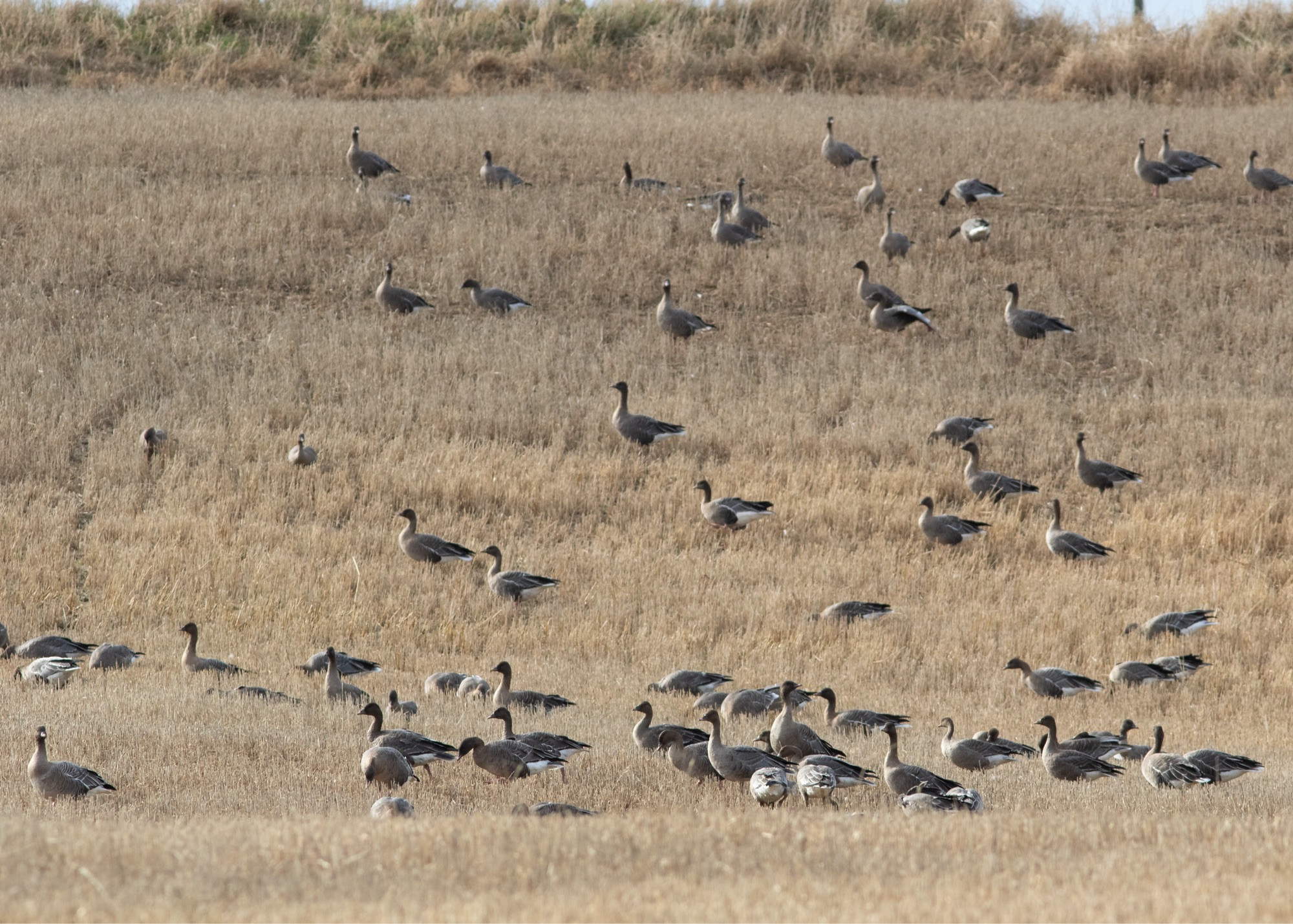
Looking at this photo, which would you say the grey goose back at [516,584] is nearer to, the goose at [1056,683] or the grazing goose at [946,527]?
the grazing goose at [946,527]

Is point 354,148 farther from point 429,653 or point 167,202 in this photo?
point 429,653

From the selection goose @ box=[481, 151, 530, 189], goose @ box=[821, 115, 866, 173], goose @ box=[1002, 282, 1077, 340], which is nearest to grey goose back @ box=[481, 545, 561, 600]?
goose @ box=[1002, 282, 1077, 340]

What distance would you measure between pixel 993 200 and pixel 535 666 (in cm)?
1772

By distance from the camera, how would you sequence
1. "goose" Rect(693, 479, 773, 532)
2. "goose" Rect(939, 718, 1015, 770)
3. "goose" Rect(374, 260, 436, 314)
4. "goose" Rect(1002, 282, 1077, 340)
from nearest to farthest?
"goose" Rect(939, 718, 1015, 770)
"goose" Rect(693, 479, 773, 532)
"goose" Rect(1002, 282, 1077, 340)
"goose" Rect(374, 260, 436, 314)

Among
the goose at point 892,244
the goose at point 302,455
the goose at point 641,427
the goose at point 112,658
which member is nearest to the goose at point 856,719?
the goose at point 112,658

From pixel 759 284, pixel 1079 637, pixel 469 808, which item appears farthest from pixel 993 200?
pixel 469 808

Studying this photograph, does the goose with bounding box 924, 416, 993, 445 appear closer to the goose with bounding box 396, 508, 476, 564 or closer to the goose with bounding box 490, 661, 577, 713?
the goose with bounding box 396, 508, 476, 564

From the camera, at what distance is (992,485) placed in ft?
59.5

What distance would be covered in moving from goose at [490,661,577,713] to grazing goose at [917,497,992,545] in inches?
245

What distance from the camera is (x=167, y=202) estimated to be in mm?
26172

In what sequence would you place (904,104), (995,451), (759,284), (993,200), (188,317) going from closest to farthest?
(995,451) → (188,317) → (759,284) → (993,200) → (904,104)

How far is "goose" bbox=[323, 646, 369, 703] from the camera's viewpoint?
12.6 meters

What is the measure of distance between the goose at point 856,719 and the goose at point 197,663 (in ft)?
18.8

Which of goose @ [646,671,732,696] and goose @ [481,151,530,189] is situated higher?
goose @ [481,151,530,189]
